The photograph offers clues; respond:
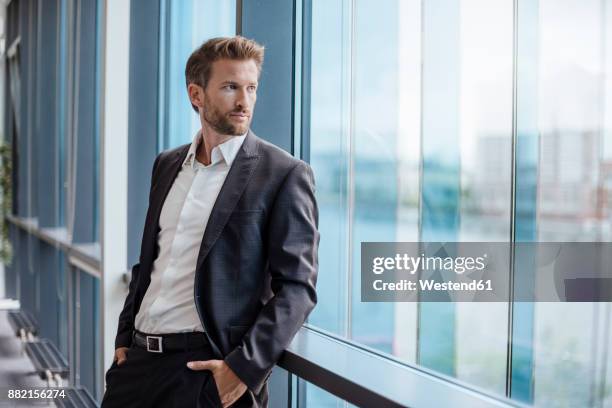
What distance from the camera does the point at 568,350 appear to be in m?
1.55

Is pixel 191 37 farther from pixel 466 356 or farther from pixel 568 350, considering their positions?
pixel 568 350

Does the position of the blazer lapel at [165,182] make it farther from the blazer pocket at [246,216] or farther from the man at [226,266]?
the blazer pocket at [246,216]

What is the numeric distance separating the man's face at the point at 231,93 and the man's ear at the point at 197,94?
61mm

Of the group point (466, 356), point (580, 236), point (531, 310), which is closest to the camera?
point (580, 236)

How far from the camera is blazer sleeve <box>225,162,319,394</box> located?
174 cm

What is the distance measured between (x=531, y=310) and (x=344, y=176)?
0.84 meters

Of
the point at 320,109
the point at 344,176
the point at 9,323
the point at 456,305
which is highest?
the point at 320,109

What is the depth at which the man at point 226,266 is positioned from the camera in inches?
69.3

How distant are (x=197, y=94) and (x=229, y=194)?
33 cm

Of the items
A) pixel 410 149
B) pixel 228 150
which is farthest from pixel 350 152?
pixel 228 150

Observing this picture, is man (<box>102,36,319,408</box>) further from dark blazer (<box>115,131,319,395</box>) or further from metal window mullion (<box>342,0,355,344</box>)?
metal window mullion (<box>342,0,355,344</box>)

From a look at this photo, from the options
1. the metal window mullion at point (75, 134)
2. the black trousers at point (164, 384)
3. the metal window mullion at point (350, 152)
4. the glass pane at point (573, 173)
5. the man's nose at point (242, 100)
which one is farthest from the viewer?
the metal window mullion at point (75, 134)

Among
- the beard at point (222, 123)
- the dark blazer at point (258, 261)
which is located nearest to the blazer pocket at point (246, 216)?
the dark blazer at point (258, 261)

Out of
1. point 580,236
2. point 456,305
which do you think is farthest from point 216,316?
point 580,236
